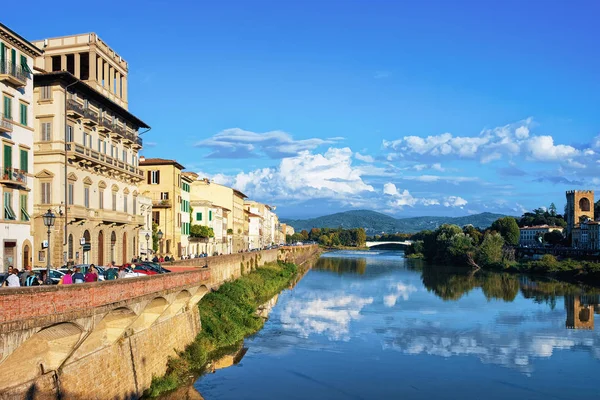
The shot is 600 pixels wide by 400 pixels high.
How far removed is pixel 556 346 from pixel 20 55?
3117cm

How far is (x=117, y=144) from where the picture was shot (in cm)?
3947

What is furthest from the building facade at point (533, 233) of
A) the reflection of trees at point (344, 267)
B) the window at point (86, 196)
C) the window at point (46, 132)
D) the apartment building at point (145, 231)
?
the window at point (46, 132)

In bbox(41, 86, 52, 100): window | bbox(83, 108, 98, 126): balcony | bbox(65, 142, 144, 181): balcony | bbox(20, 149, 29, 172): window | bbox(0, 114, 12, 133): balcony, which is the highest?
bbox(41, 86, 52, 100): window

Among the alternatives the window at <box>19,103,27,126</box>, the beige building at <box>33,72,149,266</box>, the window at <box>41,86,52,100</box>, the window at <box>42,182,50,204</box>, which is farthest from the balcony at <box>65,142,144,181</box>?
the window at <box>19,103,27,126</box>

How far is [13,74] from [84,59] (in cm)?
1274

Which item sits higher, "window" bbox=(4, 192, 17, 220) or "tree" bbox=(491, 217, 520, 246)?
"window" bbox=(4, 192, 17, 220)

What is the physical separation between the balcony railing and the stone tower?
14088 cm

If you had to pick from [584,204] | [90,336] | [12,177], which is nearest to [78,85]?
[12,177]

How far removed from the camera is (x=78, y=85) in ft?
107

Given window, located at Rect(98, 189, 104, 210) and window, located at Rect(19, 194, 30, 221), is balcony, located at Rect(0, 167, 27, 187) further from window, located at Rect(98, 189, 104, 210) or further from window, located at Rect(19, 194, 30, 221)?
window, located at Rect(98, 189, 104, 210)

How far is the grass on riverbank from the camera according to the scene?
23562 mm

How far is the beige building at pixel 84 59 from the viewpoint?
37469mm

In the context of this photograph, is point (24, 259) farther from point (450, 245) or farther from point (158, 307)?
point (450, 245)

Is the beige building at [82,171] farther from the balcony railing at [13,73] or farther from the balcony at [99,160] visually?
the balcony railing at [13,73]
